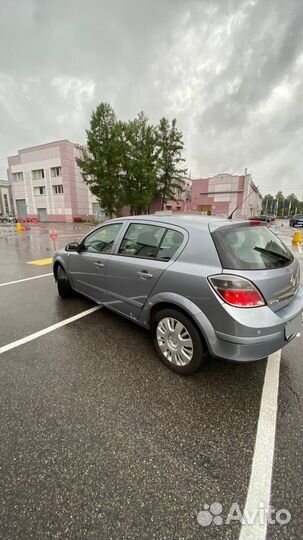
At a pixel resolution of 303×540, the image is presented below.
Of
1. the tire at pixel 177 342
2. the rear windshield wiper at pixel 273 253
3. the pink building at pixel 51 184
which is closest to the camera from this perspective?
the tire at pixel 177 342

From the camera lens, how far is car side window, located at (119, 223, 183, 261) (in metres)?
2.63

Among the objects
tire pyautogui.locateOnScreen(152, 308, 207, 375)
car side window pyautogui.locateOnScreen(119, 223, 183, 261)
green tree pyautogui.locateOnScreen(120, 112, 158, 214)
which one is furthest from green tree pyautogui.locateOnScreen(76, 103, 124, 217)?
tire pyautogui.locateOnScreen(152, 308, 207, 375)

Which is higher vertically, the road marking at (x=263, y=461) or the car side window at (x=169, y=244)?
the car side window at (x=169, y=244)

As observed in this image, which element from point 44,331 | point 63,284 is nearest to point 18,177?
point 63,284

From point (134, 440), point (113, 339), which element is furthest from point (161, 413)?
point (113, 339)

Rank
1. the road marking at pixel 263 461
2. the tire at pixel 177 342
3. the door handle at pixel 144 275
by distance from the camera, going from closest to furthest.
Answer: the road marking at pixel 263 461, the tire at pixel 177 342, the door handle at pixel 144 275

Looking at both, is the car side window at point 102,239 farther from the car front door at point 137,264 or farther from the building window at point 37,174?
the building window at point 37,174

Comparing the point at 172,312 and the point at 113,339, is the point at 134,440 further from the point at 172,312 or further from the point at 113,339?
the point at 113,339

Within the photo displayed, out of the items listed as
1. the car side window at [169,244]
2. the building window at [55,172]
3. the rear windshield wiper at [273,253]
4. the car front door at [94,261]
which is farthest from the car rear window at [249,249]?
the building window at [55,172]

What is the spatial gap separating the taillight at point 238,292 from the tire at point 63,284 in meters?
3.19

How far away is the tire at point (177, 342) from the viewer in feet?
7.72

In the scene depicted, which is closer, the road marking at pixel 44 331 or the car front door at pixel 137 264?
the car front door at pixel 137 264

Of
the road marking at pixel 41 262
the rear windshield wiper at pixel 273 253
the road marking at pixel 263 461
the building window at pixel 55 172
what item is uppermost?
the building window at pixel 55 172

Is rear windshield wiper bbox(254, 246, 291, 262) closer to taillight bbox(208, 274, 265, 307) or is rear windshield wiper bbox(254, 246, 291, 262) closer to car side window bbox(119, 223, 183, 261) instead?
taillight bbox(208, 274, 265, 307)
